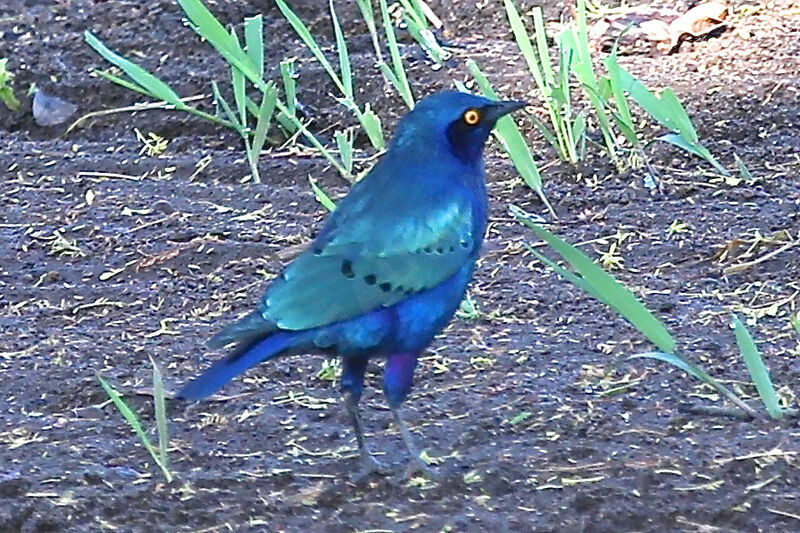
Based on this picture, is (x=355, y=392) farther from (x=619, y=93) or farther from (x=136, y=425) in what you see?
(x=619, y=93)

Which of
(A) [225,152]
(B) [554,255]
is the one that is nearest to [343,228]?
(B) [554,255]

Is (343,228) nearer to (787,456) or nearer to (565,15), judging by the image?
(787,456)

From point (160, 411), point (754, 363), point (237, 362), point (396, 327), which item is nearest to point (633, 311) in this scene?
point (754, 363)

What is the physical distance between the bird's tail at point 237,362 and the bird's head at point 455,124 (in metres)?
0.48

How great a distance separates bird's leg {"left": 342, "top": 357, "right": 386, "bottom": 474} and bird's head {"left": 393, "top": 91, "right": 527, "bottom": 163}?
42 cm

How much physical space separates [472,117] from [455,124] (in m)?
0.04

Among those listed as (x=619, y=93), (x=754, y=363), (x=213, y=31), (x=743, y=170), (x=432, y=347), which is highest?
(x=213, y=31)

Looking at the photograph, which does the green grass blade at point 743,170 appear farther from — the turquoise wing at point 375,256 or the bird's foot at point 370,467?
the bird's foot at point 370,467

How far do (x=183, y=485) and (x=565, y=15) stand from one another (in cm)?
373

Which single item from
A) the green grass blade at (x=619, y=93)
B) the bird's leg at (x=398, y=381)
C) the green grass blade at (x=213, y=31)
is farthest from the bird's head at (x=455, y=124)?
the green grass blade at (x=619, y=93)

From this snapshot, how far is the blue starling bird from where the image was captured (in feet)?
Result: 8.38

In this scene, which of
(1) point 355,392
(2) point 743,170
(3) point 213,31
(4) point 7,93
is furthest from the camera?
(4) point 7,93

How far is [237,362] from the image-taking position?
2.51m

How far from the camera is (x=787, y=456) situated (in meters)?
2.51
